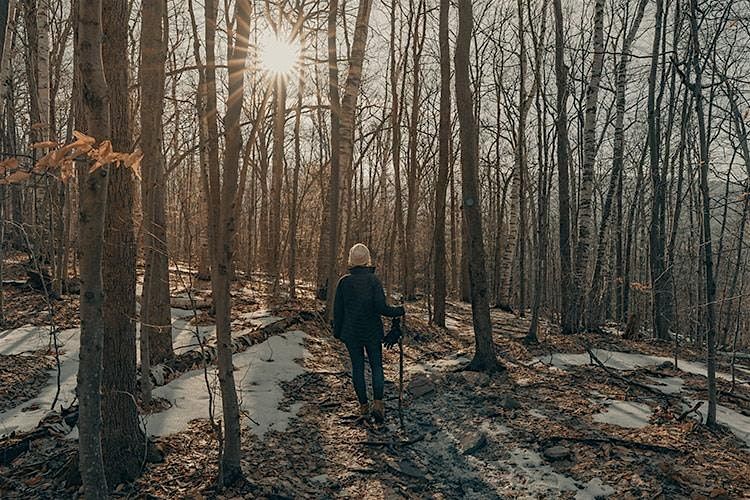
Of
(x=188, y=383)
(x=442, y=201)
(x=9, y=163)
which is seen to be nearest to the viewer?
(x=9, y=163)

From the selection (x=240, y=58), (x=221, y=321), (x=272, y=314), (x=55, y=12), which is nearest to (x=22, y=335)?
(x=272, y=314)

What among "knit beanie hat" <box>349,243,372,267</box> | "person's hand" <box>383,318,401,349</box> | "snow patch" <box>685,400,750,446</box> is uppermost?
"knit beanie hat" <box>349,243,372,267</box>

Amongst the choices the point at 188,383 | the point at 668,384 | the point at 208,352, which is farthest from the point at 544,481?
the point at 208,352

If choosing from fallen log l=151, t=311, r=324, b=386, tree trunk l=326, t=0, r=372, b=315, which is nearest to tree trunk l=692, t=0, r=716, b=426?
fallen log l=151, t=311, r=324, b=386

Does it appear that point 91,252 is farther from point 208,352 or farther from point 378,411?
point 208,352

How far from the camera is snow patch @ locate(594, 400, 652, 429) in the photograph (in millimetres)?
5219

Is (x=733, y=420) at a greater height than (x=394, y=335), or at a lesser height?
lesser

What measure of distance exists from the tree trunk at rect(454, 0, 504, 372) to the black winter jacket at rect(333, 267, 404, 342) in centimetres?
206

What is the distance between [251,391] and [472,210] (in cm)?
417

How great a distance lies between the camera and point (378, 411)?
5.66 metres

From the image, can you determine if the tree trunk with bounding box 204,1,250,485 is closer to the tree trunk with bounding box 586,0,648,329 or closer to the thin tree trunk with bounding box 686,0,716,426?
the thin tree trunk with bounding box 686,0,716,426

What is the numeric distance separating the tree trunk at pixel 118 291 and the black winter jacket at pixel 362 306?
2434mm

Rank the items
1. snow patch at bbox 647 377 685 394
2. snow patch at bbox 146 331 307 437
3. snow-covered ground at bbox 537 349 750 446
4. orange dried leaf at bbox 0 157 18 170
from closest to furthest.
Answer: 1. orange dried leaf at bbox 0 157 18 170
2. snow patch at bbox 146 331 307 437
3. snow-covered ground at bbox 537 349 750 446
4. snow patch at bbox 647 377 685 394

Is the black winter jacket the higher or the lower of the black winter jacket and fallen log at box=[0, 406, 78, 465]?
the higher
